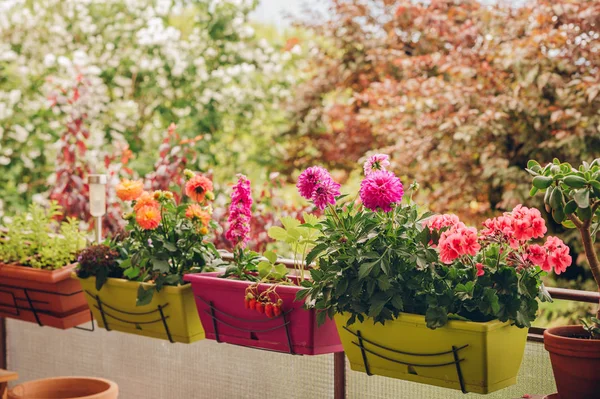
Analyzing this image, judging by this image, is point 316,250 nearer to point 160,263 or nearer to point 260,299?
point 260,299

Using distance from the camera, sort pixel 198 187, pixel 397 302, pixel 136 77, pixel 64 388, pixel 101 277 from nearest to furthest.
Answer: pixel 397 302
pixel 198 187
pixel 101 277
pixel 64 388
pixel 136 77

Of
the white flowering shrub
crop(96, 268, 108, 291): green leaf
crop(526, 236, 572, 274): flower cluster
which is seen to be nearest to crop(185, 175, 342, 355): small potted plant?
crop(96, 268, 108, 291): green leaf

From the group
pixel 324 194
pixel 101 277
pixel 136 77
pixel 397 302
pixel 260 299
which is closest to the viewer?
pixel 397 302

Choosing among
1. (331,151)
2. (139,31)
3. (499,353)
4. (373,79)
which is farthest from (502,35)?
(499,353)

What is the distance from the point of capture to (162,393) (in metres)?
2.30

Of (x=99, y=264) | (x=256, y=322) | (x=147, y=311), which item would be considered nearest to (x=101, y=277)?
(x=99, y=264)

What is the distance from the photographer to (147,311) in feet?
6.64

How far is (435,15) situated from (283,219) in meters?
4.20

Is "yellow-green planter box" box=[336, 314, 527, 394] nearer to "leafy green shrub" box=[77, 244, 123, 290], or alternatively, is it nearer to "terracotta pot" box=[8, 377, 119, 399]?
"leafy green shrub" box=[77, 244, 123, 290]

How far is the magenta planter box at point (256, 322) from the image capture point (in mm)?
1697

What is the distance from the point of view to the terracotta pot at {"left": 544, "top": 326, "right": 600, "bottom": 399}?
4.45ft

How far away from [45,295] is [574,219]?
159cm

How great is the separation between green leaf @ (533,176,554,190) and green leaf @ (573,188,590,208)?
5 centimetres

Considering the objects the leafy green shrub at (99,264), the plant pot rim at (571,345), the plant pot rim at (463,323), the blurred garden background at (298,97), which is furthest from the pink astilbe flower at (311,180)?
the blurred garden background at (298,97)
